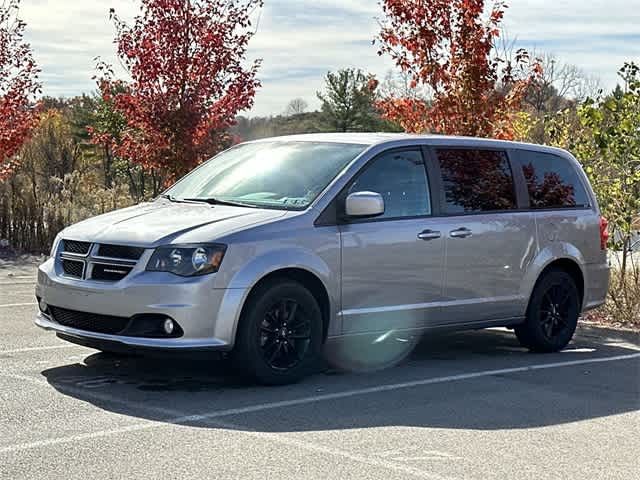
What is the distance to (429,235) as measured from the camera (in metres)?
9.34

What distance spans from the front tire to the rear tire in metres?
2.75

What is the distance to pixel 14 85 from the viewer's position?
2233 cm

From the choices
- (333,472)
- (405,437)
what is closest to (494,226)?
(405,437)

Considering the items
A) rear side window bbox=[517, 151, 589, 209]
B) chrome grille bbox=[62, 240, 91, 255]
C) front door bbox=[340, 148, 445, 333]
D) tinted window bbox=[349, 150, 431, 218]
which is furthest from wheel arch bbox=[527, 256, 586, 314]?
chrome grille bbox=[62, 240, 91, 255]

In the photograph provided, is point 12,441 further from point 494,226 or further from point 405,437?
point 494,226

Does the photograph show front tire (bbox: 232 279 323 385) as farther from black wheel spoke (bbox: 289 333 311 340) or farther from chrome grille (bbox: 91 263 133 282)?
chrome grille (bbox: 91 263 133 282)

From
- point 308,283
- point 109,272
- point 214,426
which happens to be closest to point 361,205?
point 308,283

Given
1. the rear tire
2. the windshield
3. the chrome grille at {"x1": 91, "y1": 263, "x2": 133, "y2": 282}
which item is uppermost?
the windshield

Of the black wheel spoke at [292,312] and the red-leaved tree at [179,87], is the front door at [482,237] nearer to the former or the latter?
the black wheel spoke at [292,312]

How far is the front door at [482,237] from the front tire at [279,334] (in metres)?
1.55

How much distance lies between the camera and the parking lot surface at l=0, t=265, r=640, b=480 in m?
6.12

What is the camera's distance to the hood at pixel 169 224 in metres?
8.03

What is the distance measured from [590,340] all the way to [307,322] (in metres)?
4.51

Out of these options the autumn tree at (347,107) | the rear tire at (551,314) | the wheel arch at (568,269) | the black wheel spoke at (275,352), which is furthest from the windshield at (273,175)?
the autumn tree at (347,107)
